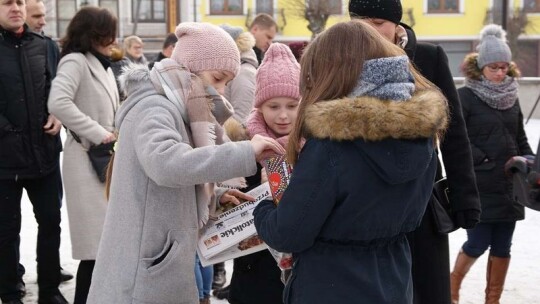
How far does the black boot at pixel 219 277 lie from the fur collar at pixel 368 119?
3.42m

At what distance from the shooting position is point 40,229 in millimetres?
5086

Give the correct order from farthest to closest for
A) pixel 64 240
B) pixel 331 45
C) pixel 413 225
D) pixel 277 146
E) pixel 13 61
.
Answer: pixel 64 240
pixel 13 61
pixel 277 146
pixel 413 225
pixel 331 45

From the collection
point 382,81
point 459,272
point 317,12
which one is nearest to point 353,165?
point 382,81

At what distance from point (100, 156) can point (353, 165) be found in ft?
9.24

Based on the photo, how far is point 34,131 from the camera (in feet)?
16.0

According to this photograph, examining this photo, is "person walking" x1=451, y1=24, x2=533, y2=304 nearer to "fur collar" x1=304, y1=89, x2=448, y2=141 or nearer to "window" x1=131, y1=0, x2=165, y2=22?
"fur collar" x1=304, y1=89, x2=448, y2=141

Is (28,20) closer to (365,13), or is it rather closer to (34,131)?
A: (34,131)

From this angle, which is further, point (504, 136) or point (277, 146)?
point (504, 136)

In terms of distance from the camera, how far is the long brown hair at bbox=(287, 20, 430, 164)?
7.59 ft

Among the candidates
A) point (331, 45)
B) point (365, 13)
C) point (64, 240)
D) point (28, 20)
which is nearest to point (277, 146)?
point (331, 45)

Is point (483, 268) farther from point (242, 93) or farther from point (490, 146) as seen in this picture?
point (242, 93)

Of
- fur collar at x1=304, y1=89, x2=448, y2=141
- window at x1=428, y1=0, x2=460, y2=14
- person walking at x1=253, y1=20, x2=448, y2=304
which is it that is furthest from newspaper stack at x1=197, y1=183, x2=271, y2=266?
window at x1=428, y1=0, x2=460, y2=14

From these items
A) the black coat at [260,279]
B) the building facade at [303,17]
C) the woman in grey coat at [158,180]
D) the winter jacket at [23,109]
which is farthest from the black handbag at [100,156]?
the building facade at [303,17]

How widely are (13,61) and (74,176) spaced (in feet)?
2.58
